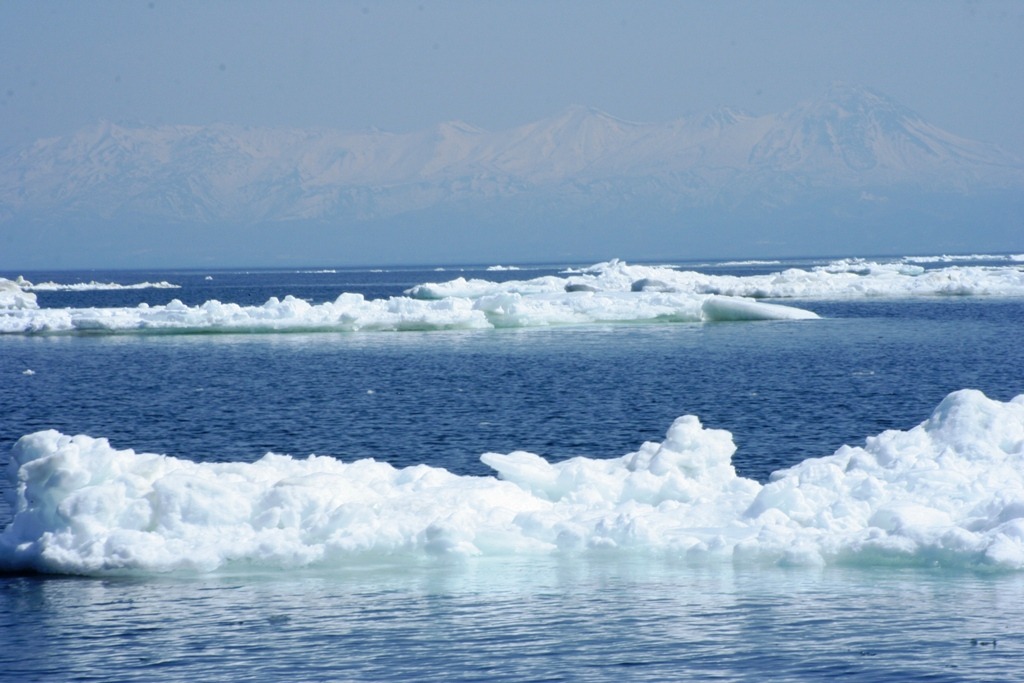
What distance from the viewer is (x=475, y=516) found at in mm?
13656

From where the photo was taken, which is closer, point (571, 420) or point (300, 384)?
point (571, 420)

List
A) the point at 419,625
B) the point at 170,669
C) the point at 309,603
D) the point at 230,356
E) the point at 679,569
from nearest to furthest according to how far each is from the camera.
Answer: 1. the point at 170,669
2. the point at 419,625
3. the point at 309,603
4. the point at 679,569
5. the point at 230,356

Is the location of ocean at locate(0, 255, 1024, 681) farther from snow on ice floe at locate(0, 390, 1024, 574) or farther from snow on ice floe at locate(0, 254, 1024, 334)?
snow on ice floe at locate(0, 254, 1024, 334)

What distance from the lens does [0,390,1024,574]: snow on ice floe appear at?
42.4 ft

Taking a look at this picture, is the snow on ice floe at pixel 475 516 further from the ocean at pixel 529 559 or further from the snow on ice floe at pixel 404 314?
the snow on ice floe at pixel 404 314

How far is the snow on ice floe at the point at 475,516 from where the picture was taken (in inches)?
508

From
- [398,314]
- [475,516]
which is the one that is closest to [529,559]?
[475,516]

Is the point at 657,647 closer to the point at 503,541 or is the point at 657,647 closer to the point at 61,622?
the point at 503,541

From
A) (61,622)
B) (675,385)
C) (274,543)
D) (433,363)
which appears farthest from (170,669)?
(433,363)

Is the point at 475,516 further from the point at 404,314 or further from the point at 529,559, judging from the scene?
the point at 404,314

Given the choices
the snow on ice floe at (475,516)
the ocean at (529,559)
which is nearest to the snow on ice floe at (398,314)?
the ocean at (529,559)

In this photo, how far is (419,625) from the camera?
11.1 m

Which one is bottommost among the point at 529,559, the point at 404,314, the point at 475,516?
the point at 529,559

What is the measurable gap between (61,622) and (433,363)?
31.9 m
